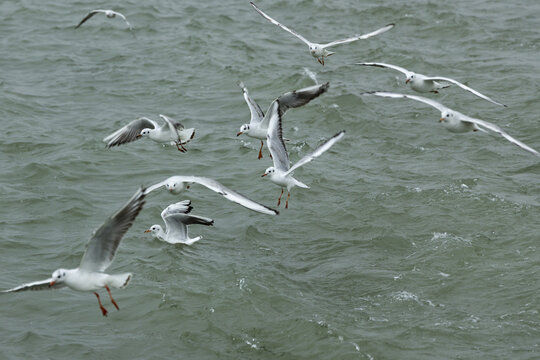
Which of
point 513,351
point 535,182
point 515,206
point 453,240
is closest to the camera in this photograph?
point 513,351

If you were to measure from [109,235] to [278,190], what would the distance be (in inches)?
299

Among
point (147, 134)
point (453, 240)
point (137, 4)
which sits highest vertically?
point (147, 134)

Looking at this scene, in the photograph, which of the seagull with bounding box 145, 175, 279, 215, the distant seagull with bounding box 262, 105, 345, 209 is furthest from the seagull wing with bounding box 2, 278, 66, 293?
the distant seagull with bounding box 262, 105, 345, 209

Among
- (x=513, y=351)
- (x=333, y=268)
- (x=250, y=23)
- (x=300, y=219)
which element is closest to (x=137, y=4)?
(x=250, y=23)

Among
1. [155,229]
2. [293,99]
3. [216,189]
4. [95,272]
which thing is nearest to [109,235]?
[95,272]

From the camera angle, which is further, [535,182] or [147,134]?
[535,182]

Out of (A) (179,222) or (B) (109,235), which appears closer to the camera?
(B) (109,235)

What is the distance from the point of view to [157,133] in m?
13.6

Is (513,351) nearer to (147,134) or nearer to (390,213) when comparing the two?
(390,213)

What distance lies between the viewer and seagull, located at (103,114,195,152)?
13.6 metres

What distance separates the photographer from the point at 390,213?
15.1 m

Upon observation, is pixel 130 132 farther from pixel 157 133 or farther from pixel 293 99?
pixel 293 99

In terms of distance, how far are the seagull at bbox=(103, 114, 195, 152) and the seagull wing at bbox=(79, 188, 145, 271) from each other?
3790mm

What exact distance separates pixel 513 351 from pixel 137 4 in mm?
21183
